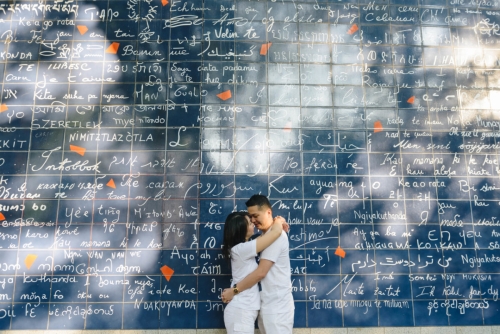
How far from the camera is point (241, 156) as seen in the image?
418 cm

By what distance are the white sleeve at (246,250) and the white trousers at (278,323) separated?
537 mm

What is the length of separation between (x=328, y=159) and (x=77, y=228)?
9.26 ft

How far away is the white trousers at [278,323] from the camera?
10.5 feet

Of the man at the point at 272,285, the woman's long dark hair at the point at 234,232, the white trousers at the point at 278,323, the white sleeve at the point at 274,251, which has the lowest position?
the white trousers at the point at 278,323

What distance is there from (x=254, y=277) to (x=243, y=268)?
5.9 inches

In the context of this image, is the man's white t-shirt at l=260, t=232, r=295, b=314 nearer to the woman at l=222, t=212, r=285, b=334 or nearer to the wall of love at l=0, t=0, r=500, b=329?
the woman at l=222, t=212, r=285, b=334

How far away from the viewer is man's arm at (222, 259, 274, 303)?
3289 millimetres

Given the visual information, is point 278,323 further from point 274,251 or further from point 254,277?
point 274,251

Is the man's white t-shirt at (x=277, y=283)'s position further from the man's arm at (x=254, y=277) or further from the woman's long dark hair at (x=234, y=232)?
the woman's long dark hair at (x=234, y=232)

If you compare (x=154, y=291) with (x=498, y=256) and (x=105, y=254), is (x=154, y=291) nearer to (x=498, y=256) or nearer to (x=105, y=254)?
(x=105, y=254)

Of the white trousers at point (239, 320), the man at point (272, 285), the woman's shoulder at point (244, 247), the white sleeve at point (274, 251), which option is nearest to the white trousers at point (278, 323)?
the man at point (272, 285)

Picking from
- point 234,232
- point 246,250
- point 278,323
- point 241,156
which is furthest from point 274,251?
point 241,156

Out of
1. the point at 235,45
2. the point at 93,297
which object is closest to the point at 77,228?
the point at 93,297

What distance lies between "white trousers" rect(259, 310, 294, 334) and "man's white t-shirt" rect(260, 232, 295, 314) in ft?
0.11
